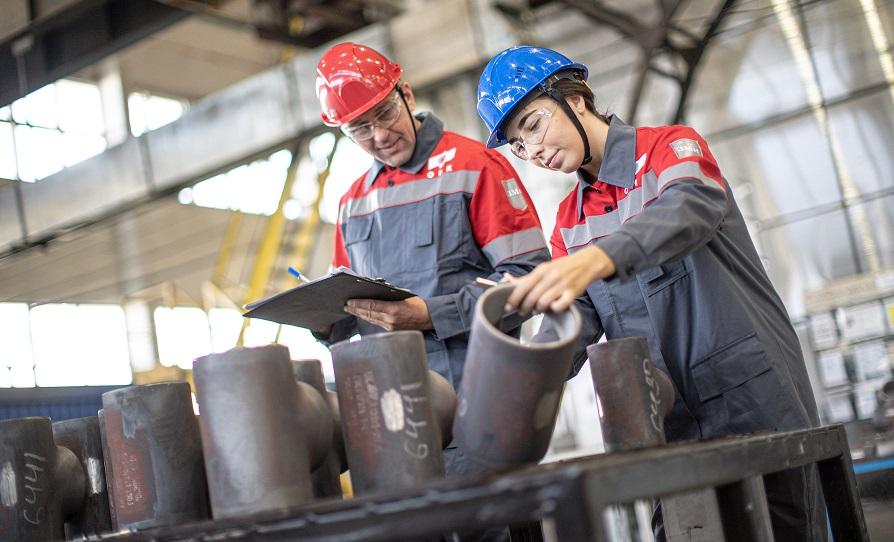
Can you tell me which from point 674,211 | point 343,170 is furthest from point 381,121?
point 343,170

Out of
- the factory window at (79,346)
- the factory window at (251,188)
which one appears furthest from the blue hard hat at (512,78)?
the factory window at (251,188)

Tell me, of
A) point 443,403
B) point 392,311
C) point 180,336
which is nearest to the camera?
point 443,403

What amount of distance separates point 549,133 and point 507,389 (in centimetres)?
94

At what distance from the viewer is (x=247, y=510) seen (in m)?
1.51

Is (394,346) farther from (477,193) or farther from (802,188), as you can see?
(802,188)

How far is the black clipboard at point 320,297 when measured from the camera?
88.4 inches

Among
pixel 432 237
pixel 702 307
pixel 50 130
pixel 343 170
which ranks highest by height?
pixel 50 130

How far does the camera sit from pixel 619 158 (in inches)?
90.6

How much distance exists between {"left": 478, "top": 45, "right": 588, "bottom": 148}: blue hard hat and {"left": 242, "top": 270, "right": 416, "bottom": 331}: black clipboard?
481mm

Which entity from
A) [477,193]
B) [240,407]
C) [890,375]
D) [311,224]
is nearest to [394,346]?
[240,407]

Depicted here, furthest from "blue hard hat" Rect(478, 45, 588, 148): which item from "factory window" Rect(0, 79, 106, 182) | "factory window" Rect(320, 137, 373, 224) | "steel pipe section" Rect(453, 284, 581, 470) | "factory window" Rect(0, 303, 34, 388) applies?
"factory window" Rect(0, 303, 34, 388)

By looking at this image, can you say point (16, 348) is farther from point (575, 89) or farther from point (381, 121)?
point (575, 89)

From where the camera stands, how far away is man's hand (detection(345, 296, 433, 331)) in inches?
96.2

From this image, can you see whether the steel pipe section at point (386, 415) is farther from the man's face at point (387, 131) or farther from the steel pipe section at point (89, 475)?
the man's face at point (387, 131)
